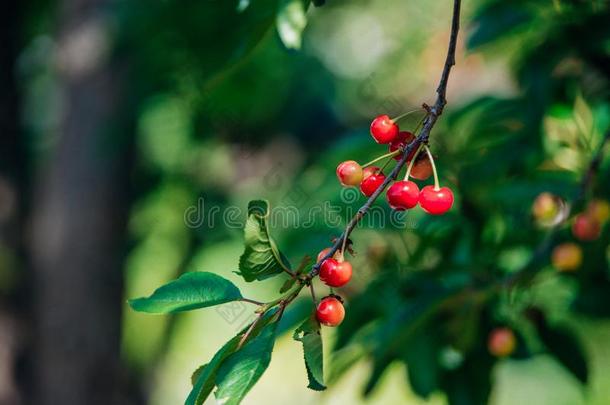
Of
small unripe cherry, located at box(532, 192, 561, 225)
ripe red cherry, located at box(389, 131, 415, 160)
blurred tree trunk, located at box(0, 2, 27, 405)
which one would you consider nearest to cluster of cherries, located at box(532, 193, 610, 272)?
small unripe cherry, located at box(532, 192, 561, 225)

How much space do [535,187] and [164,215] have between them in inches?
117

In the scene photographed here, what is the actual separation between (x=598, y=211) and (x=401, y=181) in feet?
2.17

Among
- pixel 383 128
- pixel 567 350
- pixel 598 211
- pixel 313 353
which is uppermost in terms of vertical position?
pixel 383 128

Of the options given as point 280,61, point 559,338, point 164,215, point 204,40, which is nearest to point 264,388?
point 164,215

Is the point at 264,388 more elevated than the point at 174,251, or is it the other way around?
the point at 174,251

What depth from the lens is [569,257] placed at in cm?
119

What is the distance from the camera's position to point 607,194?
4.22ft

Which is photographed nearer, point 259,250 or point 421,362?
point 259,250

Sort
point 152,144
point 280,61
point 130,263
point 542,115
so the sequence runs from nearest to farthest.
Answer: point 542,115, point 280,61, point 152,144, point 130,263

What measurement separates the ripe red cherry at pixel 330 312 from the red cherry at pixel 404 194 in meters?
0.11

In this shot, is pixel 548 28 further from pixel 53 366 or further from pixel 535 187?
pixel 53 366

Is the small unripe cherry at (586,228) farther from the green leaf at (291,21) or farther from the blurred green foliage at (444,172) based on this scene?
the green leaf at (291,21)

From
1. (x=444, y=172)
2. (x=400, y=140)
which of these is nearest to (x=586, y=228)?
(x=444, y=172)

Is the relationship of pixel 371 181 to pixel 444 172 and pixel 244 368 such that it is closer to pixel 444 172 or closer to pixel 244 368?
pixel 244 368
